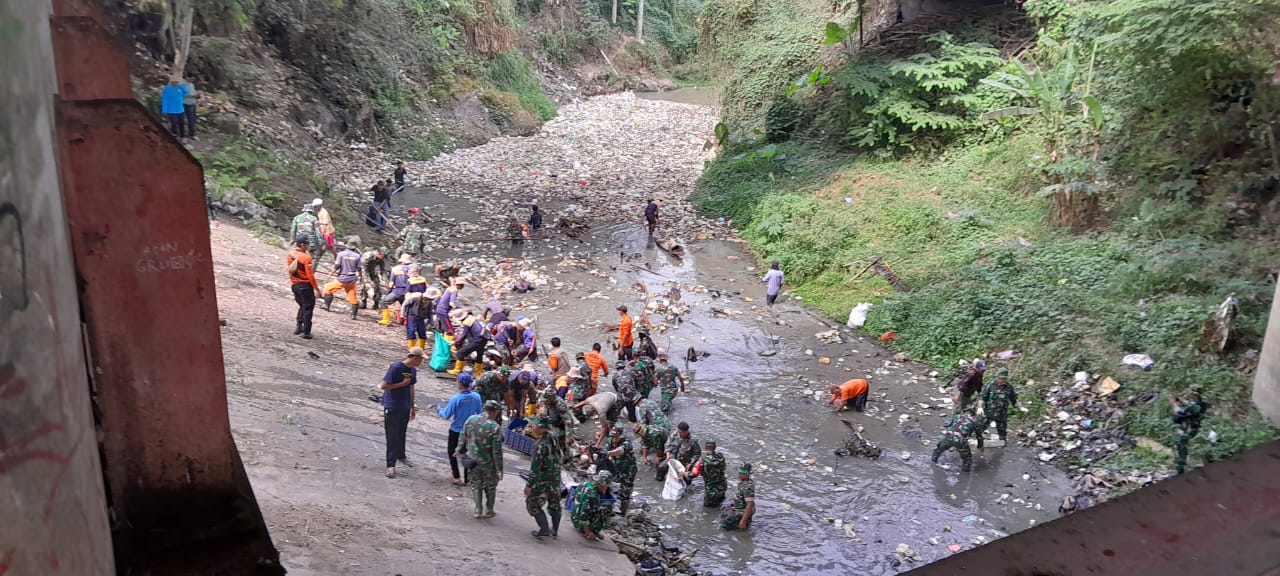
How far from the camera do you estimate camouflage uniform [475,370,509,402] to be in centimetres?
995

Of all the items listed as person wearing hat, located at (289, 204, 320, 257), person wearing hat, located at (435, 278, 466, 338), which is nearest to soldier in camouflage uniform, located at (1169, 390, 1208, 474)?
person wearing hat, located at (435, 278, 466, 338)

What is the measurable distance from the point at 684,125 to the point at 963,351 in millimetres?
21606

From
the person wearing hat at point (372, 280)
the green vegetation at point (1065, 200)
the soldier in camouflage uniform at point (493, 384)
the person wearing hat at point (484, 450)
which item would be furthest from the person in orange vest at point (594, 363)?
the green vegetation at point (1065, 200)

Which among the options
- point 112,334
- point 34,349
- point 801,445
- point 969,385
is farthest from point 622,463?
point 34,349

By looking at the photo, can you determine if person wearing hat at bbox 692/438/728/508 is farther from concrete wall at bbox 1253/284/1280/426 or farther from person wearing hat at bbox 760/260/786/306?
person wearing hat at bbox 760/260/786/306

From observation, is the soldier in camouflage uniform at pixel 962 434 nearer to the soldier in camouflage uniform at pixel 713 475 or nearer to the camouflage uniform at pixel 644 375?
the soldier in camouflage uniform at pixel 713 475

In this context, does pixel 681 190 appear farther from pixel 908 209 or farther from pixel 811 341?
pixel 811 341

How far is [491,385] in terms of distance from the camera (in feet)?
32.7

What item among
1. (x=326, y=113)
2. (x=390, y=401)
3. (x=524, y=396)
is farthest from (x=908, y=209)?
(x=326, y=113)

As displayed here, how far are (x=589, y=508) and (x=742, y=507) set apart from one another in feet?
5.31

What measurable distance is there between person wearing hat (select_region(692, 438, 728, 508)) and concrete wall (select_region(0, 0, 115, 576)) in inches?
296

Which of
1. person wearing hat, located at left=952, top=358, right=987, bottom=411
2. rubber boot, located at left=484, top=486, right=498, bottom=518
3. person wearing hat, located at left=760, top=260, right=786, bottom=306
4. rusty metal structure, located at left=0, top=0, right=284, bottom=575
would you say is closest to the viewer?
rusty metal structure, located at left=0, top=0, right=284, bottom=575

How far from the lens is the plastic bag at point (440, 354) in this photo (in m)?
12.0

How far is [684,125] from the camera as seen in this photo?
109ft
